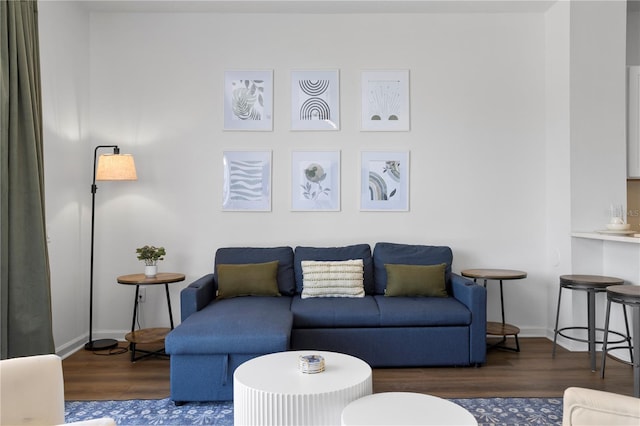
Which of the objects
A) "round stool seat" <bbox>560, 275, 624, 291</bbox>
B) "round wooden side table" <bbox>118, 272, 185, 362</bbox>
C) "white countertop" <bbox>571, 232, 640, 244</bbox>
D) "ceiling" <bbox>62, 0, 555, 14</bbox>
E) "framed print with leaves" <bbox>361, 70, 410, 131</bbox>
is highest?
"ceiling" <bbox>62, 0, 555, 14</bbox>

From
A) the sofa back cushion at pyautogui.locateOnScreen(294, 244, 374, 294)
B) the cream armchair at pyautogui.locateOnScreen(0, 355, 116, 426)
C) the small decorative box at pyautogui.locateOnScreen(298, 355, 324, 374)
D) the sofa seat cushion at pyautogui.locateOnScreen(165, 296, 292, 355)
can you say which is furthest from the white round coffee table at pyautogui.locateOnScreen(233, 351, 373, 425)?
the sofa back cushion at pyautogui.locateOnScreen(294, 244, 374, 294)

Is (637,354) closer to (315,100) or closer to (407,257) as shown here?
(407,257)

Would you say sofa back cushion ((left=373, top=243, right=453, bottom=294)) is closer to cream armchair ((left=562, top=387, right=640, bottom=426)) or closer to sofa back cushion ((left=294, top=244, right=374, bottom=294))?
sofa back cushion ((left=294, top=244, right=374, bottom=294))

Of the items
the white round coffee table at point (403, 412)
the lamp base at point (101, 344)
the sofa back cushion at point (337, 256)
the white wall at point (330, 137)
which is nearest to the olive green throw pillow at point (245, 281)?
the sofa back cushion at point (337, 256)

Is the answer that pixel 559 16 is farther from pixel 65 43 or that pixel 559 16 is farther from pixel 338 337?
pixel 65 43

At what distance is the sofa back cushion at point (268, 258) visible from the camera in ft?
14.3

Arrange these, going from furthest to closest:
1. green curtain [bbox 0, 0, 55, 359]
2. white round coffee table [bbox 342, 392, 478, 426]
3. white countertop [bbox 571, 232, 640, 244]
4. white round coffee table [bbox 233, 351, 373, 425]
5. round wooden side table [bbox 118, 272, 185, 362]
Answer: round wooden side table [bbox 118, 272, 185, 362] → white countertop [bbox 571, 232, 640, 244] → green curtain [bbox 0, 0, 55, 359] → white round coffee table [bbox 233, 351, 373, 425] → white round coffee table [bbox 342, 392, 478, 426]

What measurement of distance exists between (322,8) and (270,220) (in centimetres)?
206

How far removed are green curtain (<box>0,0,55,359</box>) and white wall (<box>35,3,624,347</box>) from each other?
1.16 meters

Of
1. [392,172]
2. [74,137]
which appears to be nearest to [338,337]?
[392,172]

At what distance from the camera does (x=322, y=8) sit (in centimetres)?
462

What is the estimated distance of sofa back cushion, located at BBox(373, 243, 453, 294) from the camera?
4371 millimetres

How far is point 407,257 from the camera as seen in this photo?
4402 mm

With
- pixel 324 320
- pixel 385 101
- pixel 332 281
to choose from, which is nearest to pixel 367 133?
pixel 385 101
